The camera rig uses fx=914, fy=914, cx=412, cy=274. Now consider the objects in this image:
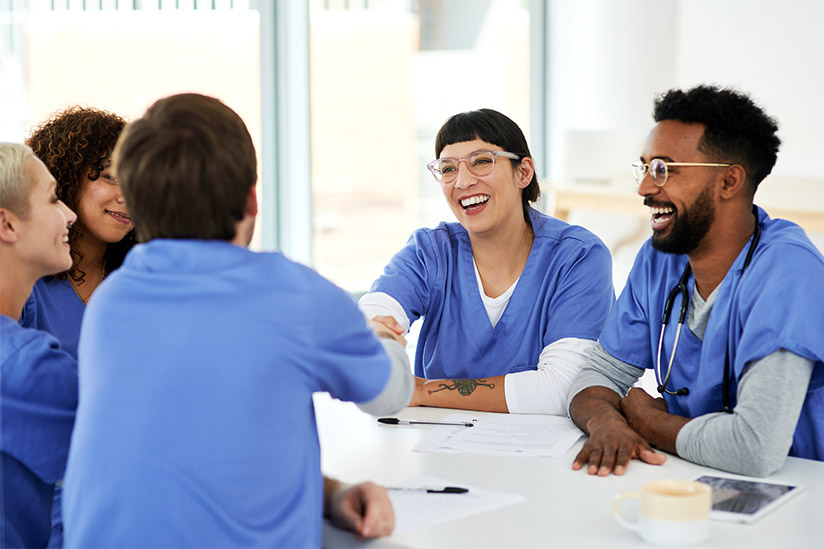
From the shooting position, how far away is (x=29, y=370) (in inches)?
54.7

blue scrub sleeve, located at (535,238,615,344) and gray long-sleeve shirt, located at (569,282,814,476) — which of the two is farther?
blue scrub sleeve, located at (535,238,615,344)

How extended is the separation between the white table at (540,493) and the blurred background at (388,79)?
3454 mm

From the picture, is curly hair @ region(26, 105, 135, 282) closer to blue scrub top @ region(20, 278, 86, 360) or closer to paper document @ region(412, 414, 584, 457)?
blue scrub top @ region(20, 278, 86, 360)

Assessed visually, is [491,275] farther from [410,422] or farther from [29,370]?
[29,370]

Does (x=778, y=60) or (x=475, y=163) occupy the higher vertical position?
(x=778, y=60)

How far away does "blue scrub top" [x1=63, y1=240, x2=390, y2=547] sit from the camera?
3.71ft

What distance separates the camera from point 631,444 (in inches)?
65.6

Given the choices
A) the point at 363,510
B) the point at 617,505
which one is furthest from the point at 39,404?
the point at 617,505

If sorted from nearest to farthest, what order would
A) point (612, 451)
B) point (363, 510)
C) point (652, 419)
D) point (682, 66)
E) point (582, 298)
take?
point (363, 510) → point (612, 451) → point (652, 419) → point (582, 298) → point (682, 66)

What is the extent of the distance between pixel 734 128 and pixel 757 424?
2.10 ft

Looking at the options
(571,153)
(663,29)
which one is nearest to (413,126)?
(571,153)

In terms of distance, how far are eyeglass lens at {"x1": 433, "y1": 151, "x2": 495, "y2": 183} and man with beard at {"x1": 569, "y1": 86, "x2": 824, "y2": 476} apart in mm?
539

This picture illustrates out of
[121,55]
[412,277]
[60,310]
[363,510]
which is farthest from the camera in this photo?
[121,55]

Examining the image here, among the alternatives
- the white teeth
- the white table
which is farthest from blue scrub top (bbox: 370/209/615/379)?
the white table
